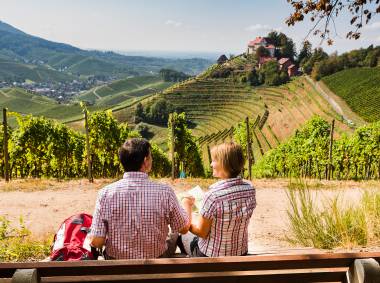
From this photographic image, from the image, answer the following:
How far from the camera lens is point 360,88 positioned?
189 feet

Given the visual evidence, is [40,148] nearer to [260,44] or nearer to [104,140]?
[104,140]

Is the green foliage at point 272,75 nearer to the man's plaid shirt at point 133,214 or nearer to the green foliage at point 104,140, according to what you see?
the green foliage at point 104,140

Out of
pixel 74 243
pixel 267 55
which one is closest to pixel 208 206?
pixel 74 243

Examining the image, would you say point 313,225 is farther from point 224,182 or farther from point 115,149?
point 115,149

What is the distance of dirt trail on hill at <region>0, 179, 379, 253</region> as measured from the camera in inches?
259

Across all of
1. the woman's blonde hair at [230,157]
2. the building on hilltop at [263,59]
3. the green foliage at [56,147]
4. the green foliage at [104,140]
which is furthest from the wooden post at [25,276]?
Result: the building on hilltop at [263,59]

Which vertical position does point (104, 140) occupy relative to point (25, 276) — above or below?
above

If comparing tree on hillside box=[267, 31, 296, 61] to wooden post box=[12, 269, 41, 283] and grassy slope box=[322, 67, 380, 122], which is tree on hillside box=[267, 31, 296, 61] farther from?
wooden post box=[12, 269, 41, 283]

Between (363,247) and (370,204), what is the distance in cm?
48

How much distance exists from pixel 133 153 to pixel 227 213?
77 cm

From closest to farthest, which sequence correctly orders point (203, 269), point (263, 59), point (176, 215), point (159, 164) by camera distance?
point (203, 269)
point (176, 215)
point (159, 164)
point (263, 59)

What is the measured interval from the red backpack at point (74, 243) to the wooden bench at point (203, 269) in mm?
891

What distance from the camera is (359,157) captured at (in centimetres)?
1576

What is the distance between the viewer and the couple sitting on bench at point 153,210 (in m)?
2.62
